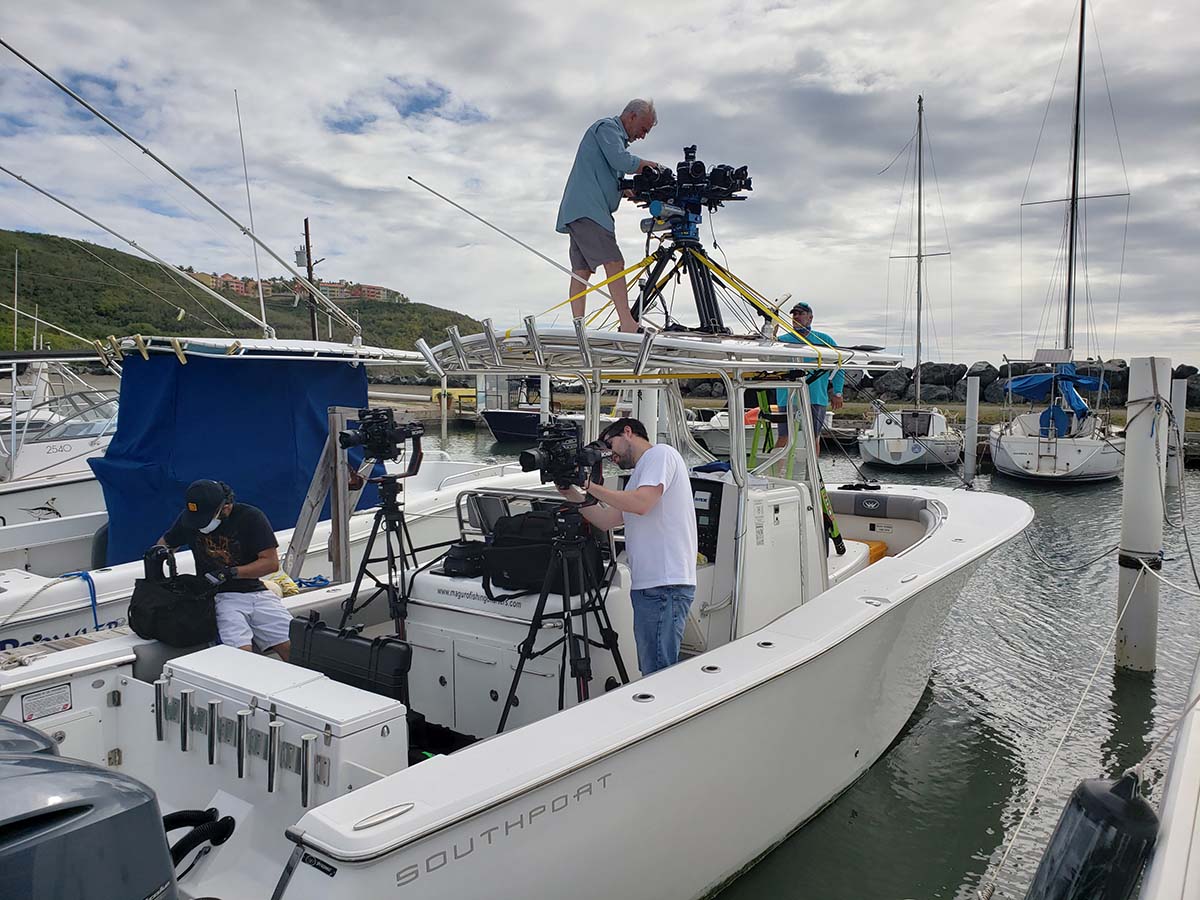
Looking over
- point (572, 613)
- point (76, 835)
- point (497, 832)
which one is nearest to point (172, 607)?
point (572, 613)

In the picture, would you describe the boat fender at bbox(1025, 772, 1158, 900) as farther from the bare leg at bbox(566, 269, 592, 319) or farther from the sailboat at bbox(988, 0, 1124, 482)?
the sailboat at bbox(988, 0, 1124, 482)

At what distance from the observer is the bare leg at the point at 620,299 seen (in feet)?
13.9

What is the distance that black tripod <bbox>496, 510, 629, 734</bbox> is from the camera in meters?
3.50

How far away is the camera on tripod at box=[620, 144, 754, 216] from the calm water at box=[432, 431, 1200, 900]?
10.9 feet

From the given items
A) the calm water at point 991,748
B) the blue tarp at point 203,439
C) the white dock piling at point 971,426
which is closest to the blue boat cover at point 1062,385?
the white dock piling at point 971,426

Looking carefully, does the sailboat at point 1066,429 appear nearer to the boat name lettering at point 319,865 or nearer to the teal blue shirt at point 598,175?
the teal blue shirt at point 598,175

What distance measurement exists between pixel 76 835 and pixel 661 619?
2.53 metres

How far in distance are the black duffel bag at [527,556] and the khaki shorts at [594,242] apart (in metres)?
1.46

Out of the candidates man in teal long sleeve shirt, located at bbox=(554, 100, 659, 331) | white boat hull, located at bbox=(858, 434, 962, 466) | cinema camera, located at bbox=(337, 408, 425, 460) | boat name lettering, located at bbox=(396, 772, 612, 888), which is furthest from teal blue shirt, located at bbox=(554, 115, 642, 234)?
white boat hull, located at bbox=(858, 434, 962, 466)

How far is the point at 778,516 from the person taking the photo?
4.44 metres

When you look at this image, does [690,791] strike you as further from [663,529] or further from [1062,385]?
[1062,385]

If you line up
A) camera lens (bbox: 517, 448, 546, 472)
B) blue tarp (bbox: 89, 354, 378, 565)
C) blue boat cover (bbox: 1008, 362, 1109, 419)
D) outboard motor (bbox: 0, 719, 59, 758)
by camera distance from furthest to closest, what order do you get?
blue boat cover (bbox: 1008, 362, 1109, 419), blue tarp (bbox: 89, 354, 378, 565), camera lens (bbox: 517, 448, 546, 472), outboard motor (bbox: 0, 719, 59, 758)

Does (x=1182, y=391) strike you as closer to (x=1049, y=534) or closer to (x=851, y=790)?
(x=1049, y=534)

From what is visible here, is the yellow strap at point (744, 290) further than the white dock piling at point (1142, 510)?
No
